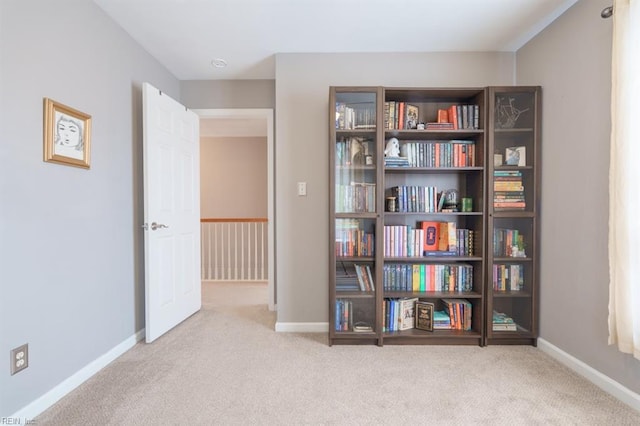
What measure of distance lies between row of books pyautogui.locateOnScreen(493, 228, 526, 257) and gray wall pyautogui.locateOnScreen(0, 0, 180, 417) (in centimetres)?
288

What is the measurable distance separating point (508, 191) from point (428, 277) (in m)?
0.91

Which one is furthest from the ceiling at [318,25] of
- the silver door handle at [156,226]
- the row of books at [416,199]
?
the silver door handle at [156,226]

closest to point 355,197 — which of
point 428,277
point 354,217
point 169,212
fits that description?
point 354,217

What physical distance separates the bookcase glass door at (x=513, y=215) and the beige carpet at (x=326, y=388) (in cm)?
22

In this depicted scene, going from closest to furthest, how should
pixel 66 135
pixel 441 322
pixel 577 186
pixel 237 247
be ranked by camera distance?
pixel 66 135
pixel 577 186
pixel 441 322
pixel 237 247

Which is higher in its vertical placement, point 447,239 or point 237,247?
point 447,239

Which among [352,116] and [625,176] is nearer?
[625,176]

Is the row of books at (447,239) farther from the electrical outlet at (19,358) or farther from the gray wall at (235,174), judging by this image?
the gray wall at (235,174)

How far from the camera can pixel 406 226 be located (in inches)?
99.1

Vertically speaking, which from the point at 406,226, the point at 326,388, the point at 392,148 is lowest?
the point at 326,388

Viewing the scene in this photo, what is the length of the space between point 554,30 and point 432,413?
2.65m

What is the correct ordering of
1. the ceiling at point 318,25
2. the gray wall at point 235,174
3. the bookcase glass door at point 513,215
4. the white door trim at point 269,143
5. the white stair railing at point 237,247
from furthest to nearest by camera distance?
1. the gray wall at point 235,174
2. the white stair railing at point 237,247
3. the white door trim at point 269,143
4. the bookcase glass door at point 513,215
5. the ceiling at point 318,25

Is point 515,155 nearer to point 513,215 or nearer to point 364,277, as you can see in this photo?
point 513,215

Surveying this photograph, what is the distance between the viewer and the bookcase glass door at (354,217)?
2.40 meters
